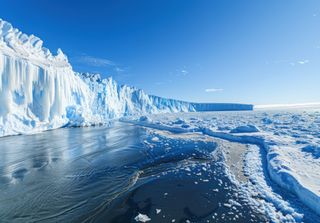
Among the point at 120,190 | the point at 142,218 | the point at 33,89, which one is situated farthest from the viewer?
the point at 33,89

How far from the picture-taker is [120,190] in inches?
219

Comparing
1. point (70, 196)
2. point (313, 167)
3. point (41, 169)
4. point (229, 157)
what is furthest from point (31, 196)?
point (313, 167)

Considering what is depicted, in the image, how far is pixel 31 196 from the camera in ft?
17.5

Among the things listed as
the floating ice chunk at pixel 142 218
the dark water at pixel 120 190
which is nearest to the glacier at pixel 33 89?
the dark water at pixel 120 190

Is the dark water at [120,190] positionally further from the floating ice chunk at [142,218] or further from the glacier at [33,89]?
the glacier at [33,89]

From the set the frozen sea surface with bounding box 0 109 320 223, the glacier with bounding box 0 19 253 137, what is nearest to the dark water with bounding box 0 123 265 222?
the frozen sea surface with bounding box 0 109 320 223

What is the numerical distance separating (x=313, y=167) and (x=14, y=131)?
988 inches

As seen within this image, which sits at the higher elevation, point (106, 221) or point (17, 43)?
point (17, 43)

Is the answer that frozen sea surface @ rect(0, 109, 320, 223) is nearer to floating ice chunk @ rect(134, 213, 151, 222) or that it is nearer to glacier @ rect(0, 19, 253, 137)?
floating ice chunk @ rect(134, 213, 151, 222)

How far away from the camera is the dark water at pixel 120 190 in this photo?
430cm

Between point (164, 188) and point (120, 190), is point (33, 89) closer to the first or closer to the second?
point (120, 190)

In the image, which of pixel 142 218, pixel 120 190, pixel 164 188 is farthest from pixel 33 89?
pixel 142 218

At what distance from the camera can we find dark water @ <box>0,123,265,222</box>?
14.1 ft

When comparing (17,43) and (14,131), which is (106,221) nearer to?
(14,131)
